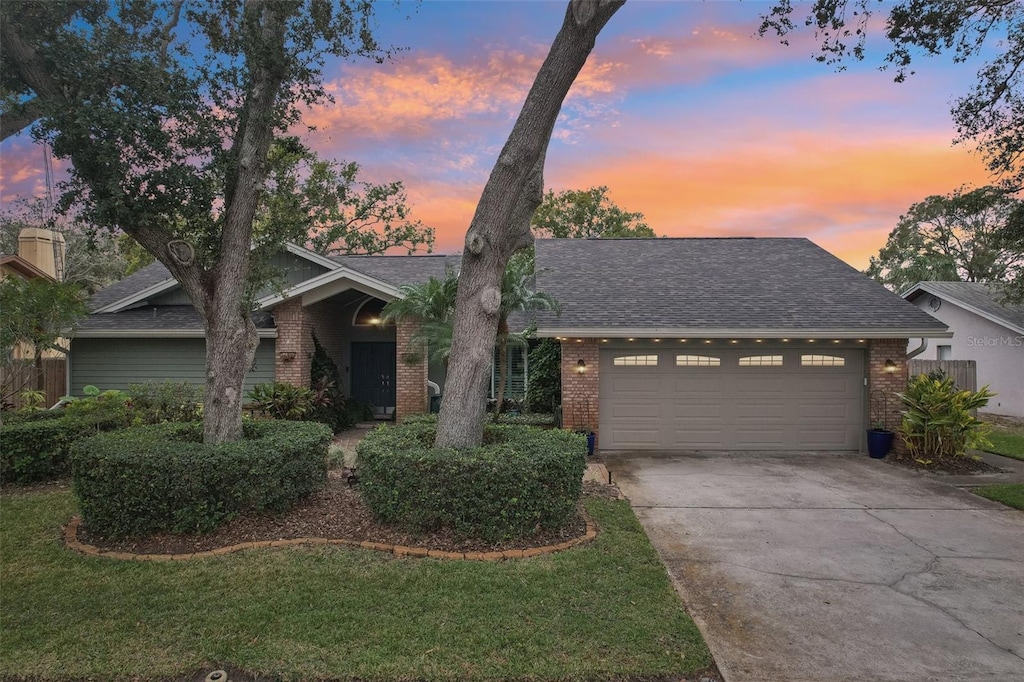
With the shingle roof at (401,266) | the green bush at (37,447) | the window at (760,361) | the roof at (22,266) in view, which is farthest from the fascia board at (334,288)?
the roof at (22,266)

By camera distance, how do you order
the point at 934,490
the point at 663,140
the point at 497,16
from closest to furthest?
the point at 934,490
the point at 497,16
the point at 663,140

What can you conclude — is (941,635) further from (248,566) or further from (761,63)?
(761,63)

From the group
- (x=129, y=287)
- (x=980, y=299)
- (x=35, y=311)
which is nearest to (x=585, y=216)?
(x=980, y=299)

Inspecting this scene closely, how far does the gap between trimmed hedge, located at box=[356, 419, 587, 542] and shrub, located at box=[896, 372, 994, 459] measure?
7.69 m

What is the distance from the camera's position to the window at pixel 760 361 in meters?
11.1

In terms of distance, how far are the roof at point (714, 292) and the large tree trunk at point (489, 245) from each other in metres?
4.30

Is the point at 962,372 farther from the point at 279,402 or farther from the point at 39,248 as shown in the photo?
the point at 39,248

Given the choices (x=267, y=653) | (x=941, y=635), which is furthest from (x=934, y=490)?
(x=267, y=653)

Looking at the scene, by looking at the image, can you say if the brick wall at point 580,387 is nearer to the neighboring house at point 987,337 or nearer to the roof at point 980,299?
the neighboring house at point 987,337

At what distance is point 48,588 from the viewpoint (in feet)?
15.1

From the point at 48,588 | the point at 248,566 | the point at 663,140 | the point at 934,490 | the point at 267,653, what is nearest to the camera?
the point at 267,653

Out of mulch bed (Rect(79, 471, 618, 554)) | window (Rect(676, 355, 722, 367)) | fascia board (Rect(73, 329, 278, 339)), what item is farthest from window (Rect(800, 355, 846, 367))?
fascia board (Rect(73, 329, 278, 339))

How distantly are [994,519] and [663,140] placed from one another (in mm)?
8844

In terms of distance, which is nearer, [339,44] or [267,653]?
[267,653]
